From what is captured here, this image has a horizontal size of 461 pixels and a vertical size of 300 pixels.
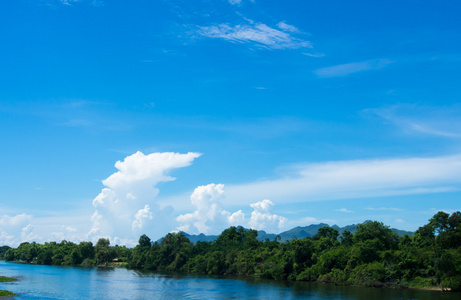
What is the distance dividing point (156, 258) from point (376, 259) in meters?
82.4

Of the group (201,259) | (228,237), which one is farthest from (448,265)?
(228,237)

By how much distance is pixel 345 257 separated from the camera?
73.8 metres

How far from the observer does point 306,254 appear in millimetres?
83062

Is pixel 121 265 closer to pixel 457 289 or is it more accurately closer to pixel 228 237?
pixel 228 237

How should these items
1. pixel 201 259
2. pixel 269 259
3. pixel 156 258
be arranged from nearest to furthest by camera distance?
pixel 269 259
pixel 201 259
pixel 156 258

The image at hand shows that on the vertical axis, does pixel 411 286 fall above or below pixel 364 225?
below

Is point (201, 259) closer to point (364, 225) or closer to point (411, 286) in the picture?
point (364, 225)

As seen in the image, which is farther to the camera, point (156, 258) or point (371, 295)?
point (156, 258)

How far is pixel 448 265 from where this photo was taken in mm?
55875

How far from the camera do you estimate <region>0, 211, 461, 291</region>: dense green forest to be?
6109 cm

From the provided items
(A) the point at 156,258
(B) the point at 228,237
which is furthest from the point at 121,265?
(B) the point at 228,237

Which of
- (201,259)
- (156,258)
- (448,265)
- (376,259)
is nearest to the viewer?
(448,265)

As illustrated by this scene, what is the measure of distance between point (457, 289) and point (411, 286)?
7.60 m

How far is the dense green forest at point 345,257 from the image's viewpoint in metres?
61.1
